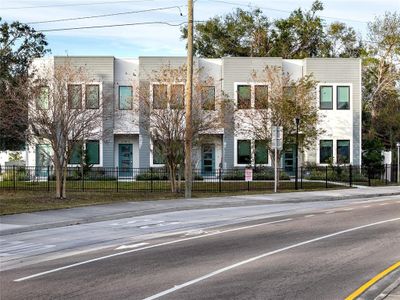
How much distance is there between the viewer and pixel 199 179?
38.9m

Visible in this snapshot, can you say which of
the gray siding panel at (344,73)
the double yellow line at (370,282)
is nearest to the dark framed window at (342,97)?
the gray siding panel at (344,73)

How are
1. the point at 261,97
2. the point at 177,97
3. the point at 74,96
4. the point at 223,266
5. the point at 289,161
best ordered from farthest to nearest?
the point at 289,161 < the point at 261,97 < the point at 177,97 < the point at 74,96 < the point at 223,266

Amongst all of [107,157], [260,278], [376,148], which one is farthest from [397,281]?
[376,148]

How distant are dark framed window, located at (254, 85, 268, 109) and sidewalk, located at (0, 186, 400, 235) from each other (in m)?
7.18

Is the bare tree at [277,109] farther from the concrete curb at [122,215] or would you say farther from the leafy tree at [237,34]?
the leafy tree at [237,34]

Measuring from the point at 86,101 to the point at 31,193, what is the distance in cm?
526

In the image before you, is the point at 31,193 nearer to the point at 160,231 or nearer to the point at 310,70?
the point at 160,231

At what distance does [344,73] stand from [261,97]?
32.9 ft

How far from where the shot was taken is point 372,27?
53500mm

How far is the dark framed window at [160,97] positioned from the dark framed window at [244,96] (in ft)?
27.2

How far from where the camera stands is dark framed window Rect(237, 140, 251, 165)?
43.0m

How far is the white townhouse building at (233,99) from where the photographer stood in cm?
4212

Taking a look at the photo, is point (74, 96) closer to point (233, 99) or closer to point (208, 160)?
point (233, 99)

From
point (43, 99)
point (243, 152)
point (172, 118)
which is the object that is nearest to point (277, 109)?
point (172, 118)
